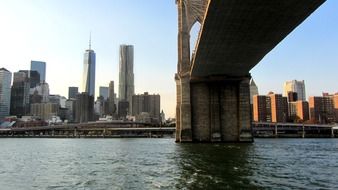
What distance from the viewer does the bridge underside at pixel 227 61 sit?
27797mm

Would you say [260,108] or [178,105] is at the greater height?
[260,108]

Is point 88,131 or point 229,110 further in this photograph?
point 88,131

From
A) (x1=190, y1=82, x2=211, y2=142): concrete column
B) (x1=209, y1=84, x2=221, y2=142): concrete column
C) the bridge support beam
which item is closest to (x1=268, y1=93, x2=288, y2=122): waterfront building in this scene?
the bridge support beam

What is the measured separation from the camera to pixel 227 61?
48625 millimetres

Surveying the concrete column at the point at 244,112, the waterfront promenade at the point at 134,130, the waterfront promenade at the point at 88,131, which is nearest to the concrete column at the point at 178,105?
the concrete column at the point at 244,112

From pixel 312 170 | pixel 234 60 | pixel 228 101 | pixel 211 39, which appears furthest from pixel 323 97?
pixel 312 170

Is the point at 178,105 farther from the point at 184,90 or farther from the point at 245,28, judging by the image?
the point at 245,28

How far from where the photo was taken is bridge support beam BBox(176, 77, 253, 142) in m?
61.9

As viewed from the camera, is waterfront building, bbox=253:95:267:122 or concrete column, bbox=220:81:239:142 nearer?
concrete column, bbox=220:81:239:142

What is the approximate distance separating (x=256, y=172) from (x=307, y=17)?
14.1m

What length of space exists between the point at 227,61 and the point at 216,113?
1690 cm

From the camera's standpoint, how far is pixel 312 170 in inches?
858

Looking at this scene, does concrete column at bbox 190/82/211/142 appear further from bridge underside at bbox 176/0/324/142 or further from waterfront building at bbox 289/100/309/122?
waterfront building at bbox 289/100/309/122

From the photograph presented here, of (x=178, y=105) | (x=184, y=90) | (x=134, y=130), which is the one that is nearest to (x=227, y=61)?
(x=184, y=90)
